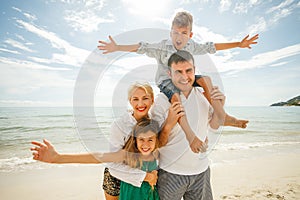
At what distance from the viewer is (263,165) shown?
707 cm

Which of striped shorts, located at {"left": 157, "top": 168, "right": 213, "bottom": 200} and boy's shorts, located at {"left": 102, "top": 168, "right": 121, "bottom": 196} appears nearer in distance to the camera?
striped shorts, located at {"left": 157, "top": 168, "right": 213, "bottom": 200}

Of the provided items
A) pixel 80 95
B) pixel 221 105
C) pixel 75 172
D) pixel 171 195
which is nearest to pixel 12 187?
pixel 75 172

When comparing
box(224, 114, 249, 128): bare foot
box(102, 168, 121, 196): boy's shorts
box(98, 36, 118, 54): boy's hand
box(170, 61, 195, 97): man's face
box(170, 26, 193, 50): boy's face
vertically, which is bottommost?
box(102, 168, 121, 196): boy's shorts

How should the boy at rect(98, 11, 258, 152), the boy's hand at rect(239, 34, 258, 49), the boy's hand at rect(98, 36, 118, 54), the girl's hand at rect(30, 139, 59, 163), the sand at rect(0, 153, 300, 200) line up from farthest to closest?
the sand at rect(0, 153, 300, 200) → the boy's hand at rect(239, 34, 258, 49) → the boy's hand at rect(98, 36, 118, 54) → the boy at rect(98, 11, 258, 152) → the girl's hand at rect(30, 139, 59, 163)

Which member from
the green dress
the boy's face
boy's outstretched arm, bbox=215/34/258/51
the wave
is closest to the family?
the green dress

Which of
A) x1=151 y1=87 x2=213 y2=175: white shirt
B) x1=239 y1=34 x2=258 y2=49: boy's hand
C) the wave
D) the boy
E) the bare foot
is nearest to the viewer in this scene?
x1=151 y1=87 x2=213 y2=175: white shirt

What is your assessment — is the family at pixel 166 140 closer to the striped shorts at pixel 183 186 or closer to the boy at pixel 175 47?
the striped shorts at pixel 183 186

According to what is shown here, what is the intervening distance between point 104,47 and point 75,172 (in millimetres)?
4930

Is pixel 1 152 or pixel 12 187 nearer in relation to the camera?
pixel 12 187

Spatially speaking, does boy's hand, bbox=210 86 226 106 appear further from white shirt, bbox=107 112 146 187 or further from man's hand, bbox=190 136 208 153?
white shirt, bbox=107 112 146 187

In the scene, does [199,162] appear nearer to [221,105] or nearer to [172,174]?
[172,174]

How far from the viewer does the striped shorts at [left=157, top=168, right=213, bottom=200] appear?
2014 mm

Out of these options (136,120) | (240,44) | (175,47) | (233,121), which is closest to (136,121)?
(136,120)

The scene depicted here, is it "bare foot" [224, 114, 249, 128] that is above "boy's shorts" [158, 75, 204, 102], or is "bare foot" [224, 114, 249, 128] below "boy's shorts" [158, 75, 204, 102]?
below
